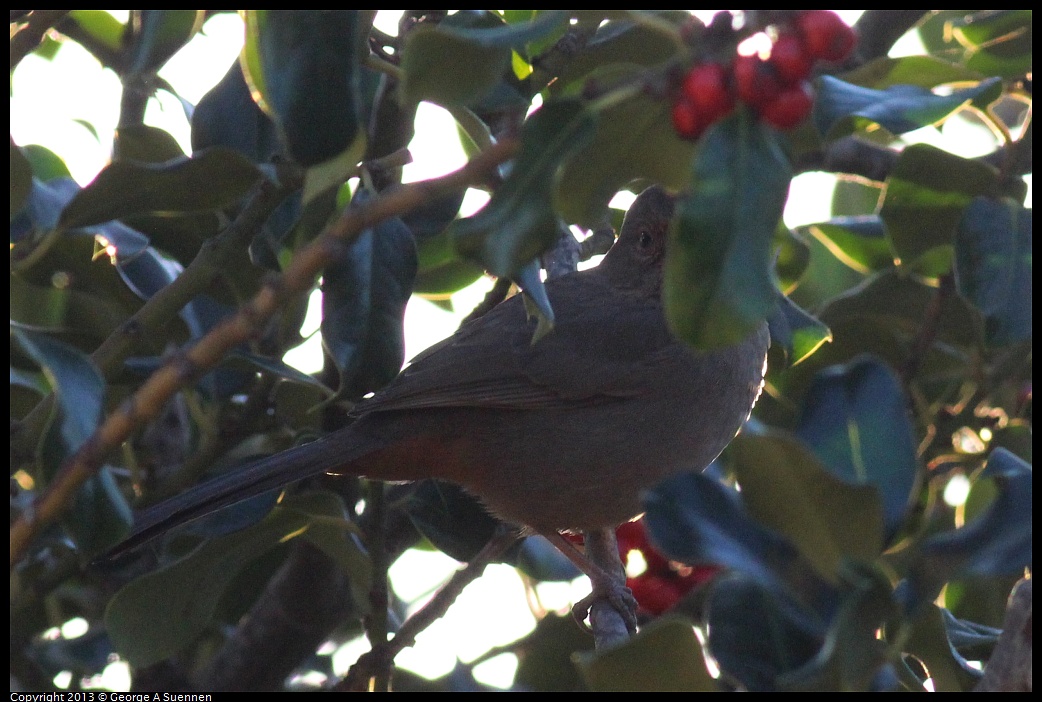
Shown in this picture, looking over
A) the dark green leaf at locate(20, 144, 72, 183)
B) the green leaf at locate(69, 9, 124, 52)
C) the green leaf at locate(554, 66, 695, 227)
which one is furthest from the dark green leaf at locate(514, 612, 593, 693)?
the green leaf at locate(69, 9, 124, 52)

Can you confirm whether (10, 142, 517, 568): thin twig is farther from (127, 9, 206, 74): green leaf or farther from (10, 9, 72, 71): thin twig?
(10, 9, 72, 71): thin twig

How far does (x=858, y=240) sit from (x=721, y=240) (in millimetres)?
2139

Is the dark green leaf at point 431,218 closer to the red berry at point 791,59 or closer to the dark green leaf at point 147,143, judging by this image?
the dark green leaf at point 147,143

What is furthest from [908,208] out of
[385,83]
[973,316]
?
[385,83]

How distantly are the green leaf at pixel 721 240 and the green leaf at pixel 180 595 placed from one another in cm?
159

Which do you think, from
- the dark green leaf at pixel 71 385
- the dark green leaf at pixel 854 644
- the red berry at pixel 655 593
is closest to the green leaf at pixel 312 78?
the dark green leaf at pixel 71 385

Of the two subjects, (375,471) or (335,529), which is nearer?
(335,529)

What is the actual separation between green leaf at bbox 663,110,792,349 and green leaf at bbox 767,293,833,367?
4.03 ft

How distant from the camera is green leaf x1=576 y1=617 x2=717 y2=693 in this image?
2123 mm

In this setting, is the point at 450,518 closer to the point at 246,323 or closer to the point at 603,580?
the point at 603,580

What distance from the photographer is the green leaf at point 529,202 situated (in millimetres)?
2076

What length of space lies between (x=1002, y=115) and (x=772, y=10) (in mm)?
3459
